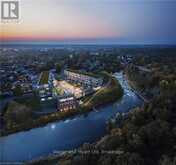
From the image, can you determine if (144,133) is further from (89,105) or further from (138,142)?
(89,105)

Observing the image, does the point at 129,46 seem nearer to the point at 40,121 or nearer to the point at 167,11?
the point at 167,11

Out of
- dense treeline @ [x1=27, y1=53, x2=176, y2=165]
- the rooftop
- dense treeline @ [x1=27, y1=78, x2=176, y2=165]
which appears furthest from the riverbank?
the rooftop

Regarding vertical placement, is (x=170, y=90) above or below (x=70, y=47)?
below

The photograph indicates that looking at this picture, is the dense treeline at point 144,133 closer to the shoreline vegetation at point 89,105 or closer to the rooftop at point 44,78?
the shoreline vegetation at point 89,105

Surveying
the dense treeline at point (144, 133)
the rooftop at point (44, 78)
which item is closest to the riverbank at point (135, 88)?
the dense treeline at point (144, 133)

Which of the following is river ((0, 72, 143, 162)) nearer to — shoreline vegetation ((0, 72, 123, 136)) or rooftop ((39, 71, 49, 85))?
shoreline vegetation ((0, 72, 123, 136))

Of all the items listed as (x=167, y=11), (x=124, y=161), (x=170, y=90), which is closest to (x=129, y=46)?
(x=167, y=11)
